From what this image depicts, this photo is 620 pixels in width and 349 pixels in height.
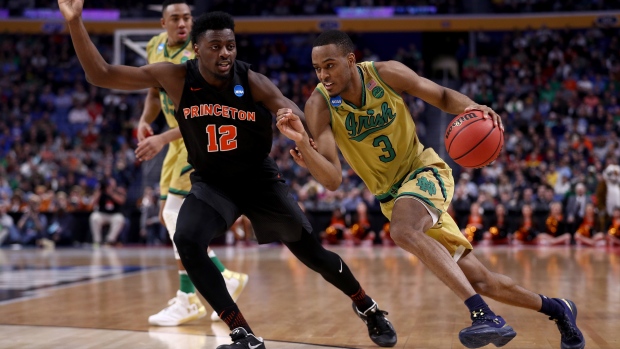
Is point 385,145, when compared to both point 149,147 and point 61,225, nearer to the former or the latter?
point 149,147

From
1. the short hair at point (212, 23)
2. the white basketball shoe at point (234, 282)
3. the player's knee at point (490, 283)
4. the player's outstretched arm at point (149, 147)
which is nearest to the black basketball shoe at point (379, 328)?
the player's knee at point (490, 283)

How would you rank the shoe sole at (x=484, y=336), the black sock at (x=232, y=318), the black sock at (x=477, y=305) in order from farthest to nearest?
the black sock at (x=232, y=318) < the black sock at (x=477, y=305) < the shoe sole at (x=484, y=336)

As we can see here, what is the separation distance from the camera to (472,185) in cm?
1780

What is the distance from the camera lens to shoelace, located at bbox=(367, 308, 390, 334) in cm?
477

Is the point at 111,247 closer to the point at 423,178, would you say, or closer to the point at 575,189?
the point at 575,189

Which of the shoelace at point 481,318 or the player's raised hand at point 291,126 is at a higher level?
the player's raised hand at point 291,126

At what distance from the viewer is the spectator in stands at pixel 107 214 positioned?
1748cm

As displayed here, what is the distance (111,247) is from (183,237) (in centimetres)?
1334

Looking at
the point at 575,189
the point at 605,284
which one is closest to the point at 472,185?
the point at 575,189

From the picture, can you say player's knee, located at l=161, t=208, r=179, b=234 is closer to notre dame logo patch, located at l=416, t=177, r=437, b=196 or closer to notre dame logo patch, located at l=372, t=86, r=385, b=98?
notre dame logo patch, located at l=372, t=86, r=385, b=98

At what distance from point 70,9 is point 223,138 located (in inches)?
44.4

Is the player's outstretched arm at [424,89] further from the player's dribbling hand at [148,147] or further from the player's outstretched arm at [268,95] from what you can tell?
the player's dribbling hand at [148,147]

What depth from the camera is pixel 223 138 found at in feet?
15.0

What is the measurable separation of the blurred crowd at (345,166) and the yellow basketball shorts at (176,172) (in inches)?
423
